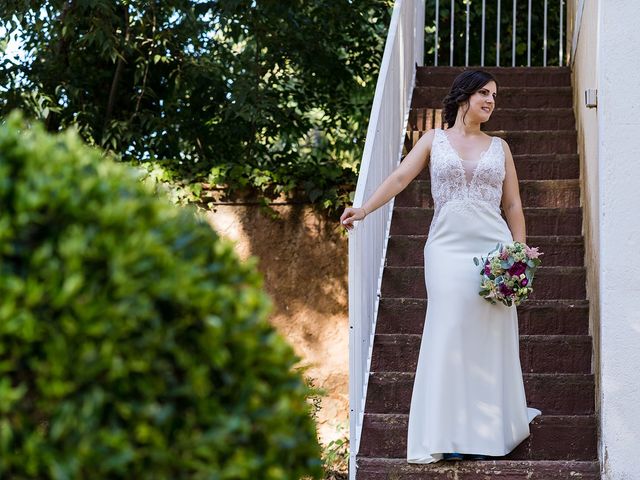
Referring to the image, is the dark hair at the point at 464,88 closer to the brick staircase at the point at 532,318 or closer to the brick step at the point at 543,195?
the brick staircase at the point at 532,318

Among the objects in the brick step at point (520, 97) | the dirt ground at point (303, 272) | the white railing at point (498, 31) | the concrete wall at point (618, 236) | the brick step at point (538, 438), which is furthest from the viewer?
the white railing at point (498, 31)

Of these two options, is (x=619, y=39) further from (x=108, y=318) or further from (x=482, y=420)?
(x=108, y=318)

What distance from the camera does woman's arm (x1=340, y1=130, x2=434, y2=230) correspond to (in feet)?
14.5

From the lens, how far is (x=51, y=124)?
25.2 ft

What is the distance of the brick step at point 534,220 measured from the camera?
5988 millimetres

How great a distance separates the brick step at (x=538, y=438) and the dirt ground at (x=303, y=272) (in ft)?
6.01

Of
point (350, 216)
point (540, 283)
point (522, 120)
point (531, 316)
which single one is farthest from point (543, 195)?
point (350, 216)

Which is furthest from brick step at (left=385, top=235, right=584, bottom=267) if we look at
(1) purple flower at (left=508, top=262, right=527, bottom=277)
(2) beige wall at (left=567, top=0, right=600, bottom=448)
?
(1) purple flower at (left=508, top=262, right=527, bottom=277)

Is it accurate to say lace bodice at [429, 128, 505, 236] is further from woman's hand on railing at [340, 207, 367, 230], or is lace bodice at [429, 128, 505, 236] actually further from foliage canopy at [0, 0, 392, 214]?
foliage canopy at [0, 0, 392, 214]

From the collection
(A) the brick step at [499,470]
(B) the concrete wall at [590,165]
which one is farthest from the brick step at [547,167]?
(A) the brick step at [499,470]

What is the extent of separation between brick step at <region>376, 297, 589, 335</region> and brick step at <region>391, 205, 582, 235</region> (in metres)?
0.62

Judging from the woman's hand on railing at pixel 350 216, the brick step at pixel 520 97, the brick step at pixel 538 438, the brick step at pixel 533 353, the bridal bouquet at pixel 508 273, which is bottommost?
the brick step at pixel 538 438

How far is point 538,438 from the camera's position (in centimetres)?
Answer: 478

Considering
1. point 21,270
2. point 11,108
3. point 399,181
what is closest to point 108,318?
point 21,270
